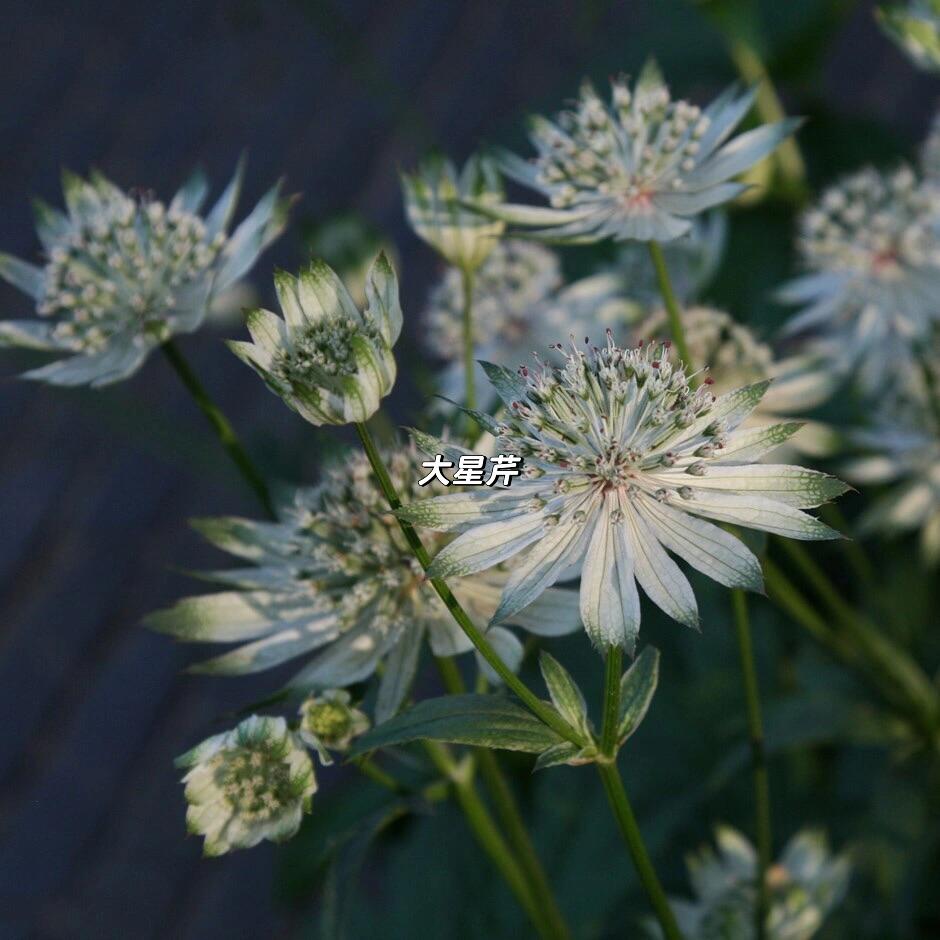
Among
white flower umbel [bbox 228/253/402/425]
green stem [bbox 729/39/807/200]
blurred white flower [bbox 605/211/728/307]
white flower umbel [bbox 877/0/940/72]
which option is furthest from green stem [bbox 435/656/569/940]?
green stem [bbox 729/39/807/200]

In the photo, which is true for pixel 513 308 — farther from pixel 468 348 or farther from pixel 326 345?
pixel 326 345

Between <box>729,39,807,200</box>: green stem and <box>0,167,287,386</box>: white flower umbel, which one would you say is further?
<box>729,39,807,200</box>: green stem

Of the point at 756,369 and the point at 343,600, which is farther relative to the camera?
the point at 756,369

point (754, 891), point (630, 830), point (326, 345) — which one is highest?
point (326, 345)

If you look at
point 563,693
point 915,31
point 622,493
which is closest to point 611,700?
point 563,693

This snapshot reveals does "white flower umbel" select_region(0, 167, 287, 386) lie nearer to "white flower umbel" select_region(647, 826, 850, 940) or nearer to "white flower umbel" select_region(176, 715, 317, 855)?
"white flower umbel" select_region(176, 715, 317, 855)

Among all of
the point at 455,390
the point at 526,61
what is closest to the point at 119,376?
the point at 455,390

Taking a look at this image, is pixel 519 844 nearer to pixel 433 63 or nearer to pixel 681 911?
pixel 681 911
